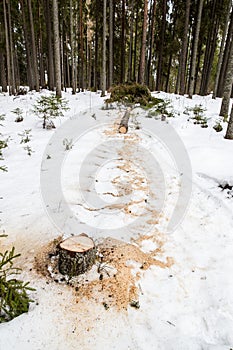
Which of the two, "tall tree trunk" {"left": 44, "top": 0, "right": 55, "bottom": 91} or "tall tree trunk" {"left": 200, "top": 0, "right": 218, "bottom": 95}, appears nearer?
"tall tree trunk" {"left": 44, "top": 0, "right": 55, "bottom": 91}

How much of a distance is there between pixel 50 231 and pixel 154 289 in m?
1.57

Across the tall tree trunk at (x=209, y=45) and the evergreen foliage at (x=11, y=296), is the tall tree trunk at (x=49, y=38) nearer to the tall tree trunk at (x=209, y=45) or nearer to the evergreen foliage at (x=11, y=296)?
the tall tree trunk at (x=209, y=45)

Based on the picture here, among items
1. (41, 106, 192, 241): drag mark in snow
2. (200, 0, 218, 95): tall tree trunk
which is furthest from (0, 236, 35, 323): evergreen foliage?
(200, 0, 218, 95): tall tree trunk

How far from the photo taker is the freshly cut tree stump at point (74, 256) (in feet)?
7.48

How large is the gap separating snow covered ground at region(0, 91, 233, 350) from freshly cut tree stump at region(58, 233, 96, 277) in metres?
0.18

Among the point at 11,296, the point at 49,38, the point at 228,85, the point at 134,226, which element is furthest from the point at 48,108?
the point at 49,38

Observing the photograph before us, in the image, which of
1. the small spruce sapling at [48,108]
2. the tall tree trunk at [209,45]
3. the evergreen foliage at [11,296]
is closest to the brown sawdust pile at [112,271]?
the evergreen foliage at [11,296]

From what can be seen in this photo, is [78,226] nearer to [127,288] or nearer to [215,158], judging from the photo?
[127,288]

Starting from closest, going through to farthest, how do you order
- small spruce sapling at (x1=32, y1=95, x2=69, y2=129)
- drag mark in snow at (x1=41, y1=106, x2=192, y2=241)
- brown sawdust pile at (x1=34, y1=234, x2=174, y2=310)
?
1. brown sawdust pile at (x1=34, y1=234, x2=174, y2=310)
2. drag mark in snow at (x1=41, y1=106, x2=192, y2=241)
3. small spruce sapling at (x1=32, y1=95, x2=69, y2=129)

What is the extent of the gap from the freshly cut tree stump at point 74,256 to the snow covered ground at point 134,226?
176 mm

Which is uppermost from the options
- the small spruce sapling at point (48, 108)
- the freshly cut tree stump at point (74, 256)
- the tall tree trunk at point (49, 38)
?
the tall tree trunk at point (49, 38)

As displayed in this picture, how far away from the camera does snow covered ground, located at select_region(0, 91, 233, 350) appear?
1.93 meters

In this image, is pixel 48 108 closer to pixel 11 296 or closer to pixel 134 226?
pixel 134 226

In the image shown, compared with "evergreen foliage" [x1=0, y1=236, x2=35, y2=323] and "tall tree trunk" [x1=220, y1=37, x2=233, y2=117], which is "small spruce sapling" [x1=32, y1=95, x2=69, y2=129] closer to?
"tall tree trunk" [x1=220, y1=37, x2=233, y2=117]
